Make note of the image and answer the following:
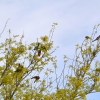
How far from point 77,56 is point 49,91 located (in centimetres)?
213

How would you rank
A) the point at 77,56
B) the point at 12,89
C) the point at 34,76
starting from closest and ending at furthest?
the point at 12,89, the point at 34,76, the point at 77,56

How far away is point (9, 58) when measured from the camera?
11.0 meters

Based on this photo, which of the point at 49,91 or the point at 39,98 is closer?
the point at 39,98

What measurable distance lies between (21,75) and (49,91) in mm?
1594

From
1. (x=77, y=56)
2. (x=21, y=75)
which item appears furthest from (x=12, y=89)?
(x=77, y=56)

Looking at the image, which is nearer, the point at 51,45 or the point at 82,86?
the point at 82,86

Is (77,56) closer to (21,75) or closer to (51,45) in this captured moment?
(51,45)

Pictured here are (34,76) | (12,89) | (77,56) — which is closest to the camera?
(12,89)

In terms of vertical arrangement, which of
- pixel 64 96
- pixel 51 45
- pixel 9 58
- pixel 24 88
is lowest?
pixel 64 96

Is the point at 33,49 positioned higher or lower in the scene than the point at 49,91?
higher

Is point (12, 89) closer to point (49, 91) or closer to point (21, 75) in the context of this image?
point (21, 75)

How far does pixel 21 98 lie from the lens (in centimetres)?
1112

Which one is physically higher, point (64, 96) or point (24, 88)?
point (24, 88)

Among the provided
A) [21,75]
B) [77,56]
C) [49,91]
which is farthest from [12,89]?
[77,56]
